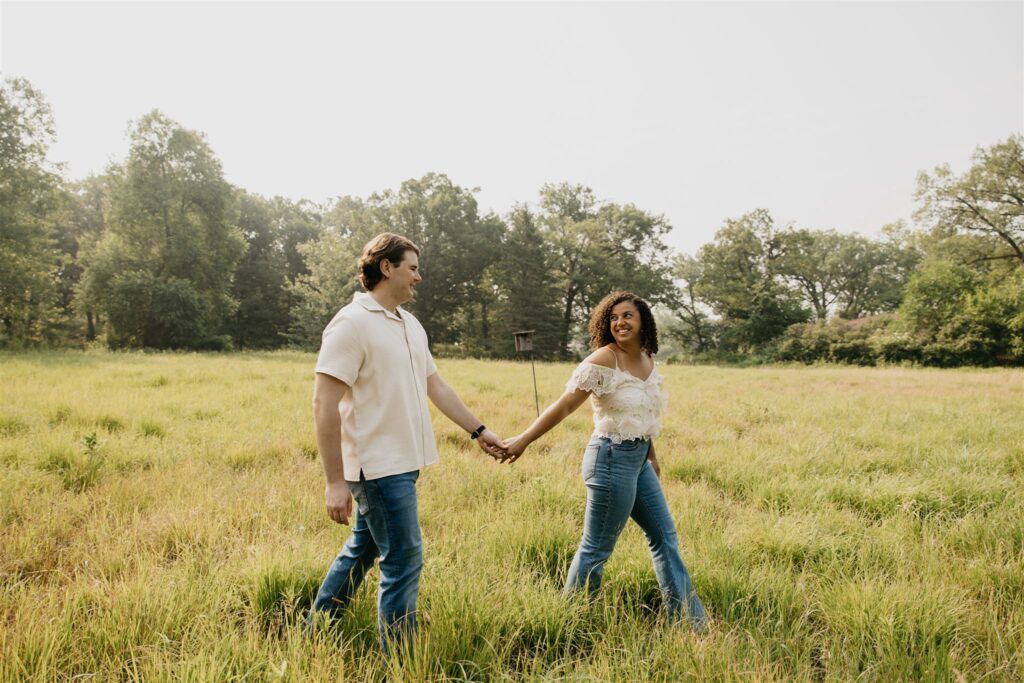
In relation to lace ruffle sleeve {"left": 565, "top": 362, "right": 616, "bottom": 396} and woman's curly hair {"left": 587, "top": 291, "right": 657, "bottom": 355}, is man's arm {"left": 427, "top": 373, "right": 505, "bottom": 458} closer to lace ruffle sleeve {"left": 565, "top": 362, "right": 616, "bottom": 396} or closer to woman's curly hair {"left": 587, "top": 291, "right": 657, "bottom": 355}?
lace ruffle sleeve {"left": 565, "top": 362, "right": 616, "bottom": 396}

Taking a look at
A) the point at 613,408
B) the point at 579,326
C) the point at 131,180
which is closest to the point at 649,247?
the point at 579,326

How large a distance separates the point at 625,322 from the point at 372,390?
1.52 meters

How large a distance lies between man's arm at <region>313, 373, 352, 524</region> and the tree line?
28.7 metres

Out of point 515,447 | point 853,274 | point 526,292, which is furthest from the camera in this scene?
point 853,274

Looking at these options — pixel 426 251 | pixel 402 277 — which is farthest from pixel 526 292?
pixel 402 277

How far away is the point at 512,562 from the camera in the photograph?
3.17m

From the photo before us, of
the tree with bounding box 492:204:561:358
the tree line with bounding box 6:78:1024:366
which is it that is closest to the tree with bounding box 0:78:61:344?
the tree line with bounding box 6:78:1024:366

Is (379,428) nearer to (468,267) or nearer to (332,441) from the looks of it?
(332,441)

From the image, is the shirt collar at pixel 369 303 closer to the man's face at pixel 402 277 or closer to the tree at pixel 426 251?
the man's face at pixel 402 277

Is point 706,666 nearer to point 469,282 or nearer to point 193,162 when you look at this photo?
point 193,162

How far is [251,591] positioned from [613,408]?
92.6 inches

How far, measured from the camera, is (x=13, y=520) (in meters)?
3.79

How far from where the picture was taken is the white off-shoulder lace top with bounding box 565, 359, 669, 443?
277 cm

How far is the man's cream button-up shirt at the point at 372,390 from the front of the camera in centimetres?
222
